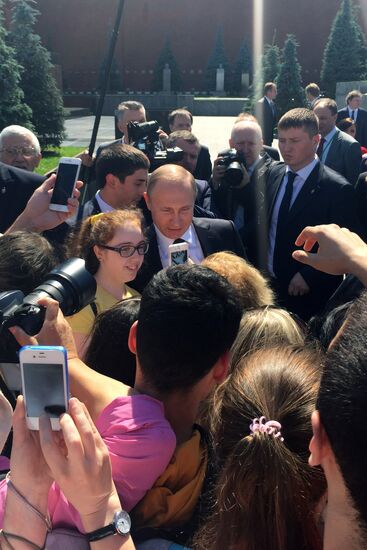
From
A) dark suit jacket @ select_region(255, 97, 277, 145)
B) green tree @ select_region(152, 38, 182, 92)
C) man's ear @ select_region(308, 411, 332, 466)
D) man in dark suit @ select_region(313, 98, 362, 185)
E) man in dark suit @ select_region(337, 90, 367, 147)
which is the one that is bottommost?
green tree @ select_region(152, 38, 182, 92)

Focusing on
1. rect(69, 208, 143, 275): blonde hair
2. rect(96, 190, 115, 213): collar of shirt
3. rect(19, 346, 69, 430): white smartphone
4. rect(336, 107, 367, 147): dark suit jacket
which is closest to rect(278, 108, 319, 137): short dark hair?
rect(96, 190, 115, 213): collar of shirt

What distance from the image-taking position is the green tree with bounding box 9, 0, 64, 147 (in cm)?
1797

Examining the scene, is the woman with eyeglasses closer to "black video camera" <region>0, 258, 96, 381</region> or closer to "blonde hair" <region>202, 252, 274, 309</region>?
"blonde hair" <region>202, 252, 274, 309</region>

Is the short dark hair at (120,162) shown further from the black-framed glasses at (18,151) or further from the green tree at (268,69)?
the green tree at (268,69)

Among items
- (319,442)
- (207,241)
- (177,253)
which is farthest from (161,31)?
(319,442)

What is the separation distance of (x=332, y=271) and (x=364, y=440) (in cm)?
127

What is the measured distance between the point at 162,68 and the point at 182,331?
38161 mm

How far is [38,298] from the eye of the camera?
1713 mm

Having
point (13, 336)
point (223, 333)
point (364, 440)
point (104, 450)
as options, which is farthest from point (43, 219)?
point (364, 440)

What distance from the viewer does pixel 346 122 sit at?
28.9ft

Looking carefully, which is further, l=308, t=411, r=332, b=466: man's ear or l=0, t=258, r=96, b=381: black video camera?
l=0, t=258, r=96, b=381: black video camera

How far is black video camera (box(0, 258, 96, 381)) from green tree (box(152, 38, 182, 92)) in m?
37.4

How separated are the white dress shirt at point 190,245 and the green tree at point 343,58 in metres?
28.3

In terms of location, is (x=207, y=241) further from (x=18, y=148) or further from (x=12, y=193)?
(x=18, y=148)
